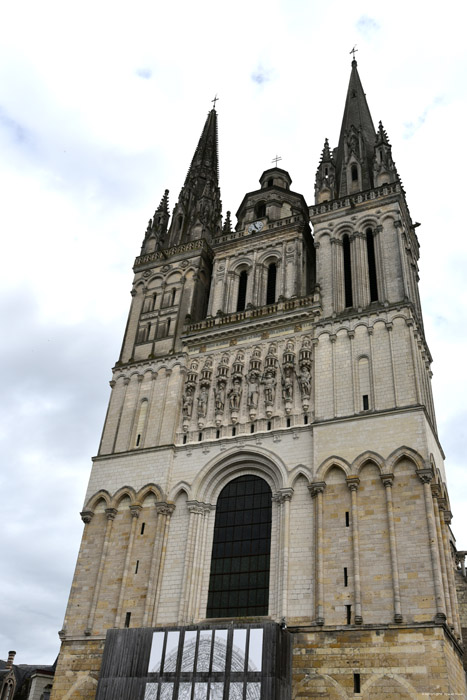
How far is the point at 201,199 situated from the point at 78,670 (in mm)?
26115

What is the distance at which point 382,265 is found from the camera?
27.7m

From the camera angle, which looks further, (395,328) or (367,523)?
(395,328)

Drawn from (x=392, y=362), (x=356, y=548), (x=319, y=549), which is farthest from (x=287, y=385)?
(x=356, y=548)

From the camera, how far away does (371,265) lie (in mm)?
28578

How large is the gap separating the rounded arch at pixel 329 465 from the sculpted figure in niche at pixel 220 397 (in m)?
5.67

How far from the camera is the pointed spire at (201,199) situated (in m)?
36.7

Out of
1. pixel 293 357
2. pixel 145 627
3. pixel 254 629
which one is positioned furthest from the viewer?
pixel 293 357

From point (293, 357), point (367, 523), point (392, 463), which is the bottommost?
point (367, 523)

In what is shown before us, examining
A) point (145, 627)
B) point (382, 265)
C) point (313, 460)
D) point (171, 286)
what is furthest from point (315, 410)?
point (171, 286)

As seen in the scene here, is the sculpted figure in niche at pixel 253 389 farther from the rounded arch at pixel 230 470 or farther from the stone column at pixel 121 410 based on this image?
the stone column at pixel 121 410

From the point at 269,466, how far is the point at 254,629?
691 centimetres

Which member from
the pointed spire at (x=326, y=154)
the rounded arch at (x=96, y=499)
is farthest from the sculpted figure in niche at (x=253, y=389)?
the pointed spire at (x=326, y=154)

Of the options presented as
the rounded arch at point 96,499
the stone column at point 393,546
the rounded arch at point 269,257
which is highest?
the rounded arch at point 269,257

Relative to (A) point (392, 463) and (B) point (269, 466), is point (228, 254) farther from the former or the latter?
(A) point (392, 463)
